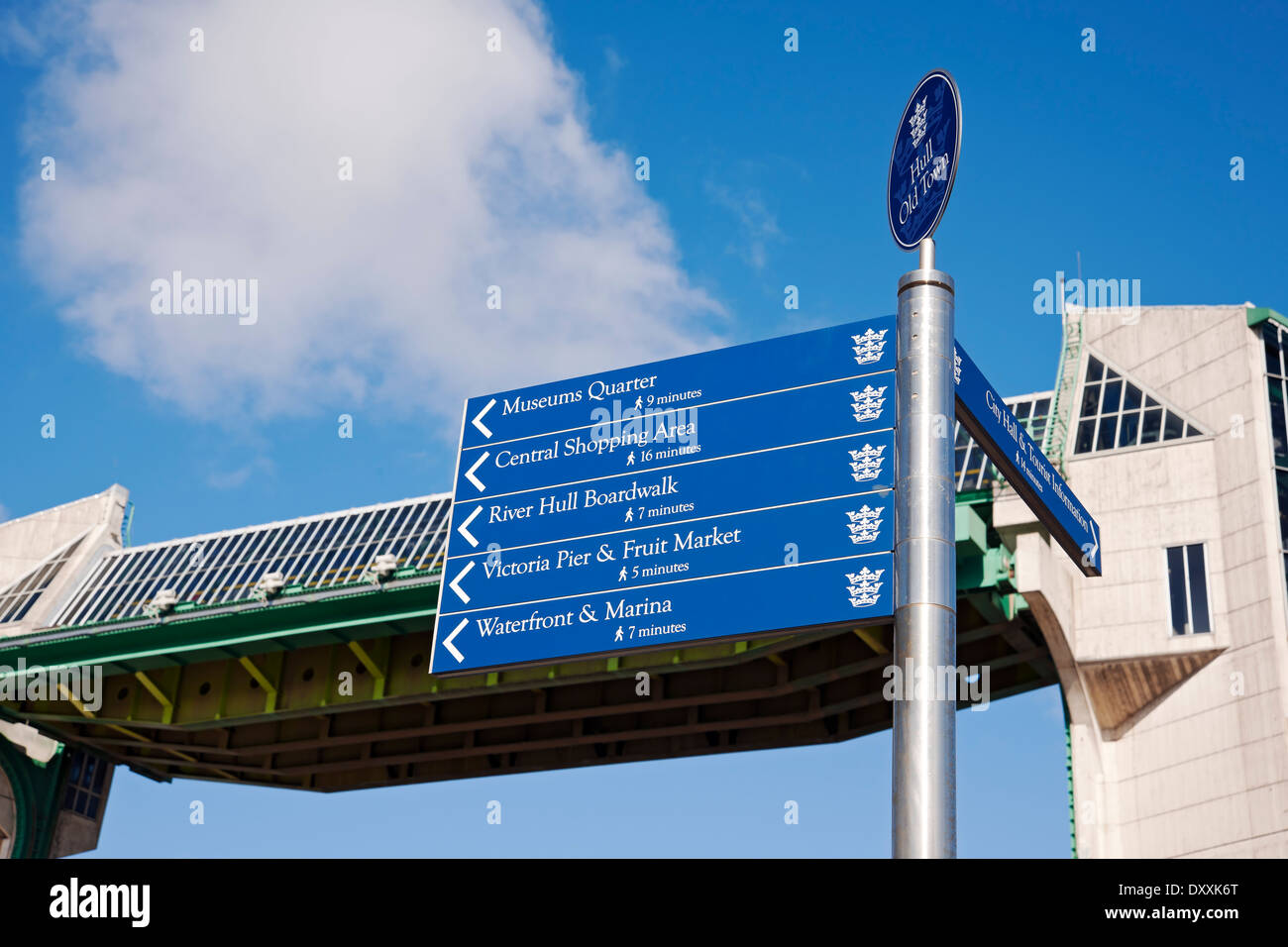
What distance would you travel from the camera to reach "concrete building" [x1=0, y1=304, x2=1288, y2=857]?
30.7m

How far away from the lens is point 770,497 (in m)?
20.5

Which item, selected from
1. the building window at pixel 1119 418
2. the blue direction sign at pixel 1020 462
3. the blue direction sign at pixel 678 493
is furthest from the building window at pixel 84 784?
the blue direction sign at pixel 1020 462

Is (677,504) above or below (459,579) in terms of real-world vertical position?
above

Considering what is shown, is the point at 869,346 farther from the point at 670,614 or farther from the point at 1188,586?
the point at 1188,586

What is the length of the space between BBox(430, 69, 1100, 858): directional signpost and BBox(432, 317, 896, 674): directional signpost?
0.03 meters

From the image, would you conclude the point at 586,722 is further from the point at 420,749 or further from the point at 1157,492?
the point at 1157,492

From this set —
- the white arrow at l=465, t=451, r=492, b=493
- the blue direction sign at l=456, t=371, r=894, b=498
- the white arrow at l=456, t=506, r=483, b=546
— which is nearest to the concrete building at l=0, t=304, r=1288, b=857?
the white arrow at l=456, t=506, r=483, b=546

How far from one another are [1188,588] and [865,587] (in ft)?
51.5

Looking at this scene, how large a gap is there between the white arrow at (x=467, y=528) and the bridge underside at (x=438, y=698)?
9415 millimetres

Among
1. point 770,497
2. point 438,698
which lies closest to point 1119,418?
point 770,497

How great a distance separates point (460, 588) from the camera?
24250 millimetres
